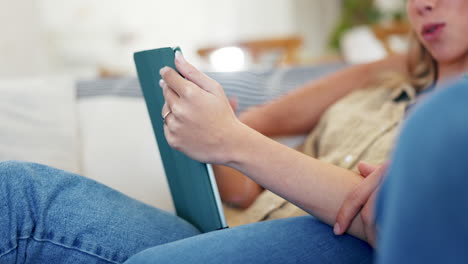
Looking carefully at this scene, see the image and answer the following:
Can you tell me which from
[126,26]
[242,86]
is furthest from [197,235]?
[126,26]

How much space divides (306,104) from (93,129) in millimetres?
487

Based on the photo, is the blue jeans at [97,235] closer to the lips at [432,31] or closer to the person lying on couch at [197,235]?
the person lying on couch at [197,235]

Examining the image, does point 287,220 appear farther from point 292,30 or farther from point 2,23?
point 292,30

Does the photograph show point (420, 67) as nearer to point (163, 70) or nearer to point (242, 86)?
point (242, 86)

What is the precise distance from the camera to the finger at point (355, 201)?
2.05 ft

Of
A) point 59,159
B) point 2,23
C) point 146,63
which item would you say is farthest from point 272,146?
point 2,23

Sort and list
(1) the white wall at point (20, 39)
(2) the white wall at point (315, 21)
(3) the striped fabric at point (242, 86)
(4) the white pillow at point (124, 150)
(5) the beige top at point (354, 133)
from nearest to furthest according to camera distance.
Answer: (5) the beige top at point (354, 133) → (4) the white pillow at point (124, 150) → (3) the striped fabric at point (242, 86) → (1) the white wall at point (20, 39) → (2) the white wall at point (315, 21)

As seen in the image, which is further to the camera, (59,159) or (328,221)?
(59,159)

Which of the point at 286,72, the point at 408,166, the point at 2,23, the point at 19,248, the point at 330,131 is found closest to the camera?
the point at 408,166

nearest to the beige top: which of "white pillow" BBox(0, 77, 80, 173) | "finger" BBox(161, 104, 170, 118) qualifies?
"finger" BBox(161, 104, 170, 118)

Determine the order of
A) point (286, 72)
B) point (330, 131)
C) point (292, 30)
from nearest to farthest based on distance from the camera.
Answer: point (330, 131) → point (286, 72) → point (292, 30)

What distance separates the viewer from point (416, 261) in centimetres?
37

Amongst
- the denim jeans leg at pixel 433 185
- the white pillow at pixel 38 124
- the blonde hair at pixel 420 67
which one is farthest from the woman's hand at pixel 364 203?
the white pillow at pixel 38 124

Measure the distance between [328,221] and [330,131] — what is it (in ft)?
1.27
